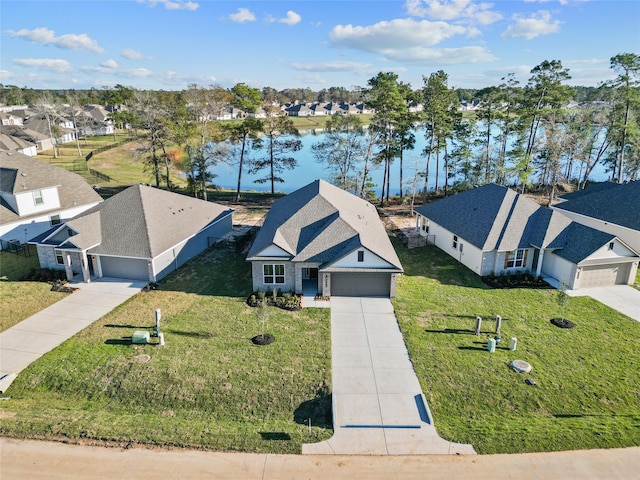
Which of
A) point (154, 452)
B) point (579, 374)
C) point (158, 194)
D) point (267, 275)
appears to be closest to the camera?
point (154, 452)

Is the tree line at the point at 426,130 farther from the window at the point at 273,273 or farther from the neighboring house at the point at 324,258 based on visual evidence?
the window at the point at 273,273

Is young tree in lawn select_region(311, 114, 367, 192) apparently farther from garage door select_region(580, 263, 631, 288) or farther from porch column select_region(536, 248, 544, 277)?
garage door select_region(580, 263, 631, 288)

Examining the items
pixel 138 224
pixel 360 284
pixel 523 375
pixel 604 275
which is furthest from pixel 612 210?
pixel 138 224

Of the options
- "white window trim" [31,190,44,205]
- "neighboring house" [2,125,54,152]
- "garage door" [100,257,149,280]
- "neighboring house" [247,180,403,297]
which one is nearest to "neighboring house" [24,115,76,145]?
"neighboring house" [2,125,54,152]

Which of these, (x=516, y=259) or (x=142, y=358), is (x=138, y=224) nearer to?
(x=142, y=358)

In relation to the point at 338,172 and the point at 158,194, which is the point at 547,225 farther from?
the point at 158,194

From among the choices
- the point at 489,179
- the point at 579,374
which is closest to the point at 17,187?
the point at 579,374

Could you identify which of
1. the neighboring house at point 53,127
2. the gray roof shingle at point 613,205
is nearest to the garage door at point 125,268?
the gray roof shingle at point 613,205
